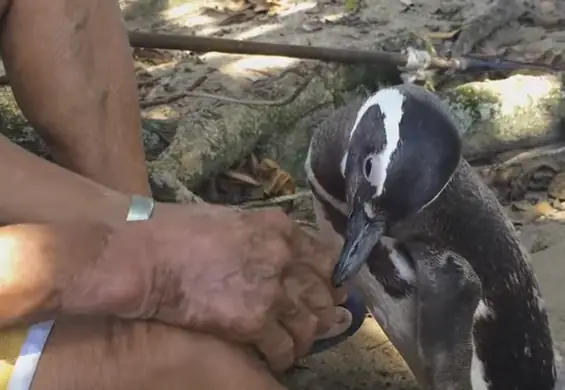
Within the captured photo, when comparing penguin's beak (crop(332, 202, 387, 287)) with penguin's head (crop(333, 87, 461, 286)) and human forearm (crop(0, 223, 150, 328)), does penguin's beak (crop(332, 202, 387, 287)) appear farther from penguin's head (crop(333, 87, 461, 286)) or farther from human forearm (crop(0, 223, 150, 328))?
human forearm (crop(0, 223, 150, 328))

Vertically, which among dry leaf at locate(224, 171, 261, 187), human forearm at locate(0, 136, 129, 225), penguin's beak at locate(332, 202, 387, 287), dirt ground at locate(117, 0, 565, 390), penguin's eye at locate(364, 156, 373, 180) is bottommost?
dirt ground at locate(117, 0, 565, 390)

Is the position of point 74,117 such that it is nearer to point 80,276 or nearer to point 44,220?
point 44,220

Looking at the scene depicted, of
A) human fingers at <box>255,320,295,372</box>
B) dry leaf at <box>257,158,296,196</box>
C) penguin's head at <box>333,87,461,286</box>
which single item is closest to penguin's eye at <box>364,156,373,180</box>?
penguin's head at <box>333,87,461,286</box>

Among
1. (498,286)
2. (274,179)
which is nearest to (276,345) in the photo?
(498,286)

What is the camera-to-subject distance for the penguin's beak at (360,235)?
127 centimetres

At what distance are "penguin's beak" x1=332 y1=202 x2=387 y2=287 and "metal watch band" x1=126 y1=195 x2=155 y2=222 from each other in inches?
9.3

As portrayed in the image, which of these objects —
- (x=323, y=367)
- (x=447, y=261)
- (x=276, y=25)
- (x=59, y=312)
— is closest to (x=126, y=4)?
(x=276, y=25)

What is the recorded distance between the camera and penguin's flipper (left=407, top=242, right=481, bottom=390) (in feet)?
4.80

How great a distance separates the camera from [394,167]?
1.27 metres

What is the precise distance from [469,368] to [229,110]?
3.59 feet

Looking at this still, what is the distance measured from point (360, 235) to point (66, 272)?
42cm

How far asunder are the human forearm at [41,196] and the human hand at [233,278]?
0.23ft

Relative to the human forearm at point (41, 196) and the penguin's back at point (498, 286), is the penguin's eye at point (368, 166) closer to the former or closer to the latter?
the penguin's back at point (498, 286)

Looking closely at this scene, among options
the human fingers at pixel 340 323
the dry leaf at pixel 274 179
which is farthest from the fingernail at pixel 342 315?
the dry leaf at pixel 274 179
